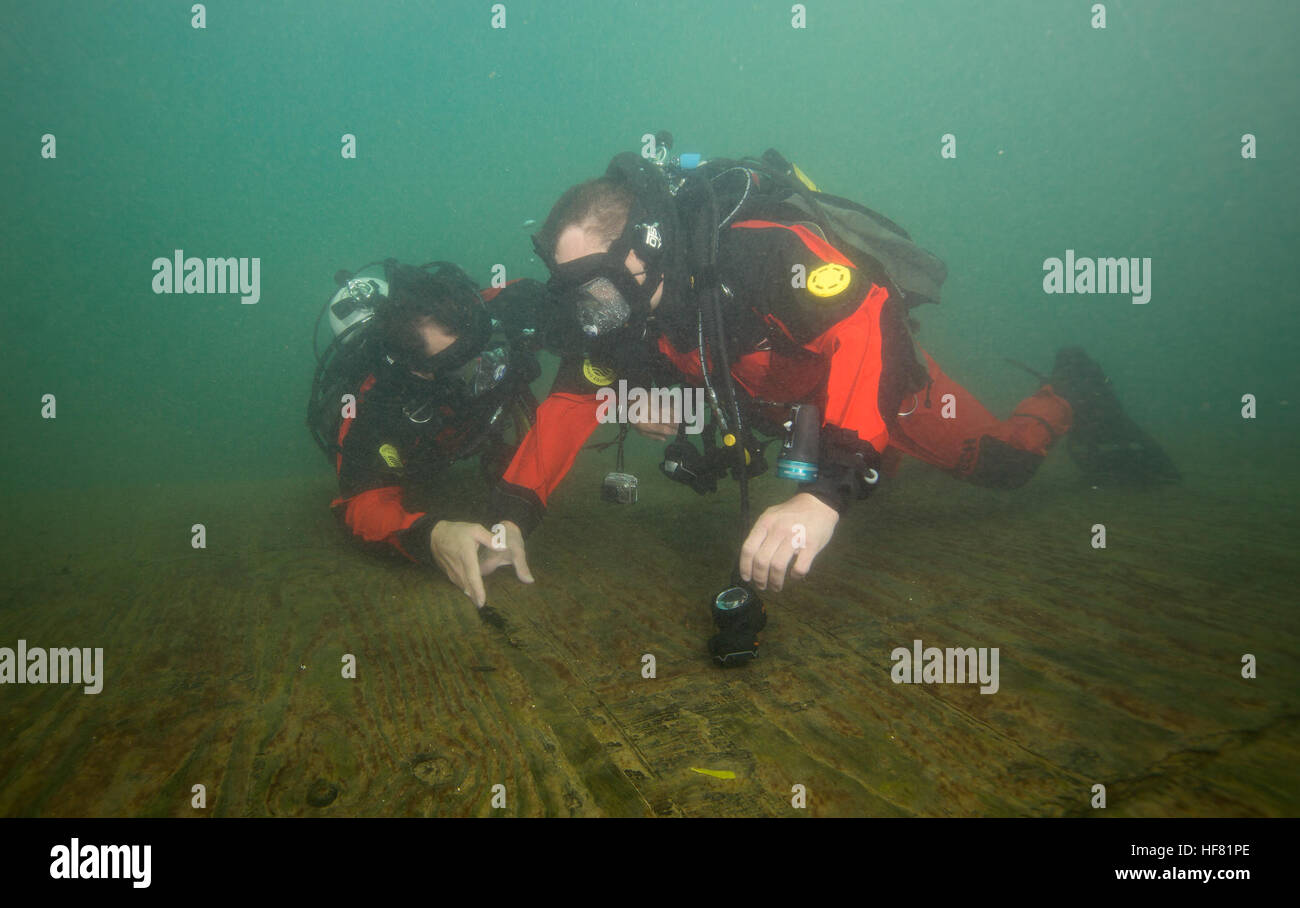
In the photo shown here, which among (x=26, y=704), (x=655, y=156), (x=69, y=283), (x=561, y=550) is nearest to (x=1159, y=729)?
(x=561, y=550)

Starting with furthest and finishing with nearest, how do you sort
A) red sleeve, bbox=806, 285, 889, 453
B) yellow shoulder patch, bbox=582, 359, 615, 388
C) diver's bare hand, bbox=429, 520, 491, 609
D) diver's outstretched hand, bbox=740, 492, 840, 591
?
yellow shoulder patch, bbox=582, 359, 615, 388
diver's bare hand, bbox=429, 520, 491, 609
red sleeve, bbox=806, 285, 889, 453
diver's outstretched hand, bbox=740, 492, 840, 591

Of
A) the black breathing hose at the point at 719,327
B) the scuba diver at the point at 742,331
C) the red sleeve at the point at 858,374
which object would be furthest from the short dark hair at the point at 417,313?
the red sleeve at the point at 858,374

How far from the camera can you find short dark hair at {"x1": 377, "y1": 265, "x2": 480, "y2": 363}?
346 cm

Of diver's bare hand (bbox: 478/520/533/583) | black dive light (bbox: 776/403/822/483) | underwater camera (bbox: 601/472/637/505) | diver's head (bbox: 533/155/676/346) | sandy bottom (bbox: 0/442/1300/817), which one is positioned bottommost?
sandy bottom (bbox: 0/442/1300/817)

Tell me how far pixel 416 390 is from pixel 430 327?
0.52 m

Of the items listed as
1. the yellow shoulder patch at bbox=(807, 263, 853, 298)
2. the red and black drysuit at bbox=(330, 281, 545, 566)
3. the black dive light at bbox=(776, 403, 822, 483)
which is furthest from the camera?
the red and black drysuit at bbox=(330, 281, 545, 566)

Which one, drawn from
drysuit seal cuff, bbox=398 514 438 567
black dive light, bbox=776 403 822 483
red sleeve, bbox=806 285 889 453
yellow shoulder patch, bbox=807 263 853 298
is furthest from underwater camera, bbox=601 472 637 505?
yellow shoulder patch, bbox=807 263 853 298

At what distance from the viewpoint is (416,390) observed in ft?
12.5

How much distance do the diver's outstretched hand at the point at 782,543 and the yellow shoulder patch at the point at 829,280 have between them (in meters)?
1.12

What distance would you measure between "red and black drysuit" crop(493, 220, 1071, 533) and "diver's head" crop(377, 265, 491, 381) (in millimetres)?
667

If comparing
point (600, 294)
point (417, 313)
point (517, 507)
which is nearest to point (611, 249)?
point (600, 294)

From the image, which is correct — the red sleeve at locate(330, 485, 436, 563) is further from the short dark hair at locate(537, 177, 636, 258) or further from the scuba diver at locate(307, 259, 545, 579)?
the short dark hair at locate(537, 177, 636, 258)

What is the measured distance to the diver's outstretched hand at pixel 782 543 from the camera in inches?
78.3

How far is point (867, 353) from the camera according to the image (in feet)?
8.14
